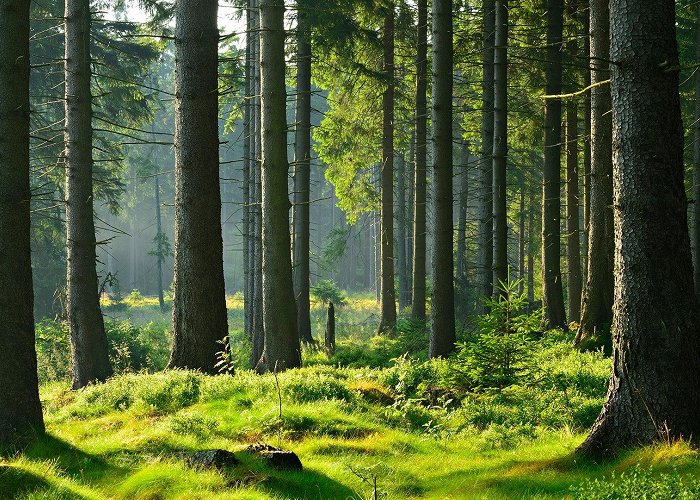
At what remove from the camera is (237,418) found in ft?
28.0

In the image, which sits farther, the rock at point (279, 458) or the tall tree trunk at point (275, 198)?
the tall tree trunk at point (275, 198)

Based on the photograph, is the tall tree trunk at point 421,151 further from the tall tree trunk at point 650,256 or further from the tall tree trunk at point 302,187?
the tall tree trunk at point 650,256

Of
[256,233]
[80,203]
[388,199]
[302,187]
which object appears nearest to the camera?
[80,203]

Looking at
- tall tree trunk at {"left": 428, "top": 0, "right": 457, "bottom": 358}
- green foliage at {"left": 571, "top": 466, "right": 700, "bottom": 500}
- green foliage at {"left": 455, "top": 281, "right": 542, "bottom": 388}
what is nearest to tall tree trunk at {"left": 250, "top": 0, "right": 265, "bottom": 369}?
tall tree trunk at {"left": 428, "top": 0, "right": 457, "bottom": 358}

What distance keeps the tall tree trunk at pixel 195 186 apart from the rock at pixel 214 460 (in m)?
4.88

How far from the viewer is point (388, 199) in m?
23.0

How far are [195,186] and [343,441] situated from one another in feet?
16.9

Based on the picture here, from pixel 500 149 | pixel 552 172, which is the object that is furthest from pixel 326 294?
pixel 500 149

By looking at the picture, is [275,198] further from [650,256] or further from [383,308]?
[383,308]

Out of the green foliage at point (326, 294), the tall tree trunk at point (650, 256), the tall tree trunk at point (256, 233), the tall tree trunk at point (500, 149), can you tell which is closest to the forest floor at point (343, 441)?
the tall tree trunk at point (650, 256)

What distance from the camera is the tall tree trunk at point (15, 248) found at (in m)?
7.34

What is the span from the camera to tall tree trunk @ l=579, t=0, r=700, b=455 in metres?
6.25

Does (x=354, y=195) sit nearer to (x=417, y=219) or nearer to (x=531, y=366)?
(x=417, y=219)

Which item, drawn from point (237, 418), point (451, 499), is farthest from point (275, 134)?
point (451, 499)
